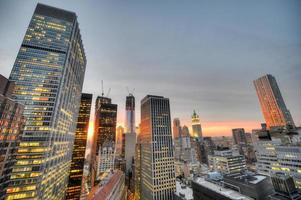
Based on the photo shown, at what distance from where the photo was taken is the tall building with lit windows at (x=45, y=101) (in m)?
81.1

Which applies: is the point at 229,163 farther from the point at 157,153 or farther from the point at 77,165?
the point at 77,165

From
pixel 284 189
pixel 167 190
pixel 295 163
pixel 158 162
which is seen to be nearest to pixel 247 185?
pixel 284 189

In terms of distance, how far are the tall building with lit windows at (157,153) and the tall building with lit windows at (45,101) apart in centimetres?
7531

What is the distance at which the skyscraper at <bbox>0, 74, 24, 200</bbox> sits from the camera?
66812 mm

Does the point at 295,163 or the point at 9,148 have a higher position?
the point at 9,148

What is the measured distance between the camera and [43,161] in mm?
84125

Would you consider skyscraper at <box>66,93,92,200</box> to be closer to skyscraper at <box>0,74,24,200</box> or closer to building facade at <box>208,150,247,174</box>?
skyscraper at <box>0,74,24,200</box>

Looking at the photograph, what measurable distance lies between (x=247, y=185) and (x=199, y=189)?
4168 cm

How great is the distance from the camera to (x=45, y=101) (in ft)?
318

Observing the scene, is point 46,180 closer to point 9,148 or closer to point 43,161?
point 43,161

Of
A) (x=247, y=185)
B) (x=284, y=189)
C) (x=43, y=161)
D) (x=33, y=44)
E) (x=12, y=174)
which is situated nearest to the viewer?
(x=284, y=189)

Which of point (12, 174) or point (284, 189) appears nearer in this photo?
point (284, 189)

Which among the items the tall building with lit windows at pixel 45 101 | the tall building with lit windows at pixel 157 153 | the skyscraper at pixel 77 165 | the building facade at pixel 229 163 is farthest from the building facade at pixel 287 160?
the skyscraper at pixel 77 165

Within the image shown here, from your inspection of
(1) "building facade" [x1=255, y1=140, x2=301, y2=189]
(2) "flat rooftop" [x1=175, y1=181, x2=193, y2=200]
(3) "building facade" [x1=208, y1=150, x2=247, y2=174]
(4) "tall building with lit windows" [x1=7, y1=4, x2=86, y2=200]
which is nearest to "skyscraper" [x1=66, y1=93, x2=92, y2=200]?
(4) "tall building with lit windows" [x1=7, y1=4, x2=86, y2=200]
